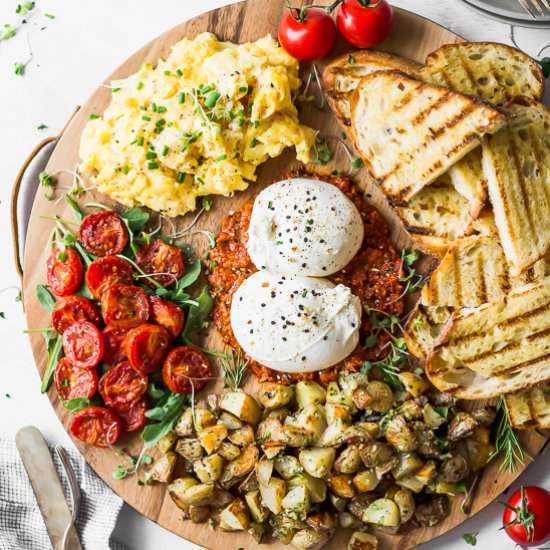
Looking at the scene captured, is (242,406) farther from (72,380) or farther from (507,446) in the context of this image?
(507,446)

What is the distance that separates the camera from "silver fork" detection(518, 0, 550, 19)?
12.0 ft

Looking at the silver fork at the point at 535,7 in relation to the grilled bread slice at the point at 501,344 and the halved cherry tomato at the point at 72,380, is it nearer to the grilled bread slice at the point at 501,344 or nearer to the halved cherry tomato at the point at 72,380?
the grilled bread slice at the point at 501,344

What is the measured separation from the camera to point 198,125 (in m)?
3.59

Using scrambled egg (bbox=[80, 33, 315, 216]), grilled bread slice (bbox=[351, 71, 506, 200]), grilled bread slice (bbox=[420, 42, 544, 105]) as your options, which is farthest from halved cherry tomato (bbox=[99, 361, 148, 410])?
grilled bread slice (bbox=[420, 42, 544, 105])

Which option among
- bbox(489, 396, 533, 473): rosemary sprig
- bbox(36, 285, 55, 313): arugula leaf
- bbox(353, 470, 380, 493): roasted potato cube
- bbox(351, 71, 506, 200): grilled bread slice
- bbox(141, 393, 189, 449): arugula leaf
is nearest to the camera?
bbox(351, 71, 506, 200): grilled bread slice

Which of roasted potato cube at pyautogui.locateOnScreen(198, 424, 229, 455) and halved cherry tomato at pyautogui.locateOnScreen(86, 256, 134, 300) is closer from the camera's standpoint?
roasted potato cube at pyautogui.locateOnScreen(198, 424, 229, 455)

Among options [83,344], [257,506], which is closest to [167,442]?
[257,506]

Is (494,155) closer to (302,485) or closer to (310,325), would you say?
(310,325)

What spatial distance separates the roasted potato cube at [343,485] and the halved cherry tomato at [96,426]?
3.98 ft

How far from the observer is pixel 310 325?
11.7ft

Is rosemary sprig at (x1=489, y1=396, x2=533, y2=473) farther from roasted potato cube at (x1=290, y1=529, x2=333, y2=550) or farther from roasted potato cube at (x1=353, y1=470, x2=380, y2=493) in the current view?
roasted potato cube at (x1=290, y1=529, x2=333, y2=550)

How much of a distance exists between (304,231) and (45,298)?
1524mm

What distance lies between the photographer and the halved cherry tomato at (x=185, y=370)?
3748 millimetres

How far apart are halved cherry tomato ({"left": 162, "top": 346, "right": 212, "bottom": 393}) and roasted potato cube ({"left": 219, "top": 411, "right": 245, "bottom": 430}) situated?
0.74ft
